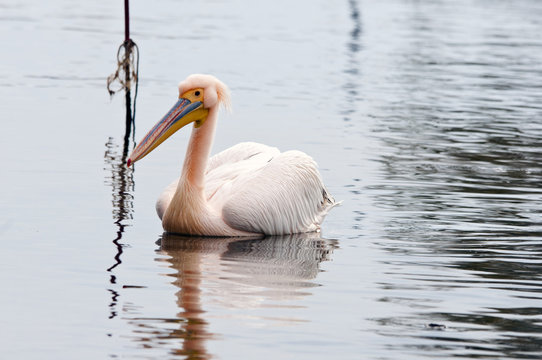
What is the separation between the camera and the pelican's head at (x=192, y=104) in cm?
779

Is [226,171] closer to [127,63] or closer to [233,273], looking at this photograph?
[233,273]

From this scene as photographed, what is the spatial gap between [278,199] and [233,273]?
1106 millimetres

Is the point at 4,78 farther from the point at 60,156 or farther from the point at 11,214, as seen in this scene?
the point at 11,214

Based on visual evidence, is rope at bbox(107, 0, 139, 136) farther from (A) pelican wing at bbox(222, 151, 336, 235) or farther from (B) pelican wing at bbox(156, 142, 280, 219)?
(A) pelican wing at bbox(222, 151, 336, 235)

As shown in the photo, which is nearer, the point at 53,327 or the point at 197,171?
the point at 53,327

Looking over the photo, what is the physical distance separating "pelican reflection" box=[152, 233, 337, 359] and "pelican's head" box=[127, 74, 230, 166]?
27.4 inches

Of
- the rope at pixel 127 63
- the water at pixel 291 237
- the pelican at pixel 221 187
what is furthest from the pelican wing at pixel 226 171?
the rope at pixel 127 63

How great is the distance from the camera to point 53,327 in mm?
5469

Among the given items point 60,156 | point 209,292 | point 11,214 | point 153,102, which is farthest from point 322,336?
point 153,102

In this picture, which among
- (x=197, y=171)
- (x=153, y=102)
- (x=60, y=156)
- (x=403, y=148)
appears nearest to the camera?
(x=197, y=171)

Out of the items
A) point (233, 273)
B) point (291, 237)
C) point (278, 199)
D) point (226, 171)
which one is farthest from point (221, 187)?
point (233, 273)

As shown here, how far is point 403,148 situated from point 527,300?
5.45 m

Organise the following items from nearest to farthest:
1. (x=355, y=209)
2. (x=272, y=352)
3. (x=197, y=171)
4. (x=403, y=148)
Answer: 1. (x=272, y=352)
2. (x=197, y=171)
3. (x=355, y=209)
4. (x=403, y=148)

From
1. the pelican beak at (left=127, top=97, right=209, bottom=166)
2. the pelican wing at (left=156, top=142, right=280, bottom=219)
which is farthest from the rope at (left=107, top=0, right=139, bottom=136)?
the pelican beak at (left=127, top=97, right=209, bottom=166)
